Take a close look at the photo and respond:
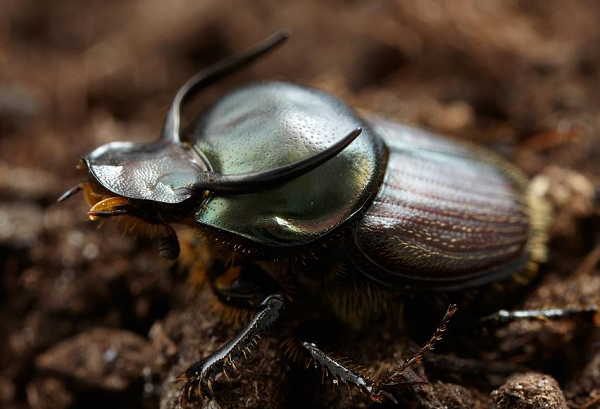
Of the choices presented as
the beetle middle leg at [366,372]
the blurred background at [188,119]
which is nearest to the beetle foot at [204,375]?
the blurred background at [188,119]

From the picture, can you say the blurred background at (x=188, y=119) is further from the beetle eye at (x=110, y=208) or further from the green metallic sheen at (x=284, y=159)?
the beetle eye at (x=110, y=208)

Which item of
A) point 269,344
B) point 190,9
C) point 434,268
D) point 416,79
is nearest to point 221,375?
point 269,344

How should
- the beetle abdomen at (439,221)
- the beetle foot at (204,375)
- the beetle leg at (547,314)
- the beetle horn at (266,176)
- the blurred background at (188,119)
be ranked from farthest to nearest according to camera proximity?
the blurred background at (188,119), the beetle leg at (547,314), the beetle abdomen at (439,221), the beetle foot at (204,375), the beetle horn at (266,176)

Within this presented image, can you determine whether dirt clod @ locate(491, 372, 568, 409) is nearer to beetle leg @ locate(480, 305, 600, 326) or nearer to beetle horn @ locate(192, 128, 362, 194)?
beetle leg @ locate(480, 305, 600, 326)

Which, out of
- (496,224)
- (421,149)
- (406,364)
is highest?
(421,149)

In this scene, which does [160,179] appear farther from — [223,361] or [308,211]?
[223,361]

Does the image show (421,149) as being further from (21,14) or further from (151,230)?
(21,14)
